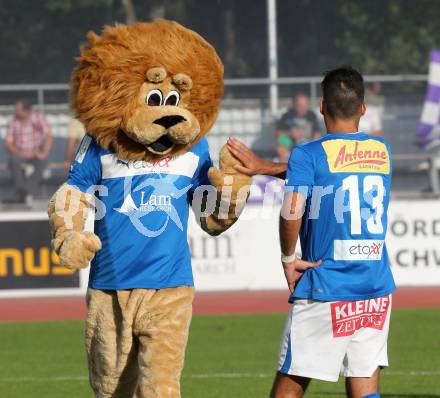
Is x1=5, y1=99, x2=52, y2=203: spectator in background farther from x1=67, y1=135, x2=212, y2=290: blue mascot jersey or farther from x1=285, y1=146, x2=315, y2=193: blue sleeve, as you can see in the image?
x1=285, y1=146, x2=315, y2=193: blue sleeve

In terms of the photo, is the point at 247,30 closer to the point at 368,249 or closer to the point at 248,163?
the point at 248,163

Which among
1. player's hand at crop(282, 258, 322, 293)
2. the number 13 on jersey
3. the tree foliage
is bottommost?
player's hand at crop(282, 258, 322, 293)

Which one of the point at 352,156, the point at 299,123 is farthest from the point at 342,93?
the point at 299,123

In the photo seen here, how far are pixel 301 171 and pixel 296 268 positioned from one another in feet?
1.59

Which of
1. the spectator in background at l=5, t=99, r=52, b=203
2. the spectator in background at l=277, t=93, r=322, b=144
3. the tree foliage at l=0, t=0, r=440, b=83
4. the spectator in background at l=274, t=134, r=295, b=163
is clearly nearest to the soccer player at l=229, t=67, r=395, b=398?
the spectator in background at l=274, t=134, r=295, b=163

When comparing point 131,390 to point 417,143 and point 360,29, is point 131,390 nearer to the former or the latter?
point 417,143

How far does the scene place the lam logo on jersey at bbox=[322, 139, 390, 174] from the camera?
18.7ft

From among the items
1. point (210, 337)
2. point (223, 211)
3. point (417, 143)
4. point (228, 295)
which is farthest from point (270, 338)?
point (417, 143)

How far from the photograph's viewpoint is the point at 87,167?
243 inches

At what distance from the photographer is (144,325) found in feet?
19.5

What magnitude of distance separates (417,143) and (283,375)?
12367mm

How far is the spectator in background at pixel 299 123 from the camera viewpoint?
17.2 meters

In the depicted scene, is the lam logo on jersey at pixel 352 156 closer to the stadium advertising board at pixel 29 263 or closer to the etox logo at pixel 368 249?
the etox logo at pixel 368 249

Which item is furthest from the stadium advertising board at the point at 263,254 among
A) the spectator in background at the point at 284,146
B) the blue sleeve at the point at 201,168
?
the blue sleeve at the point at 201,168
